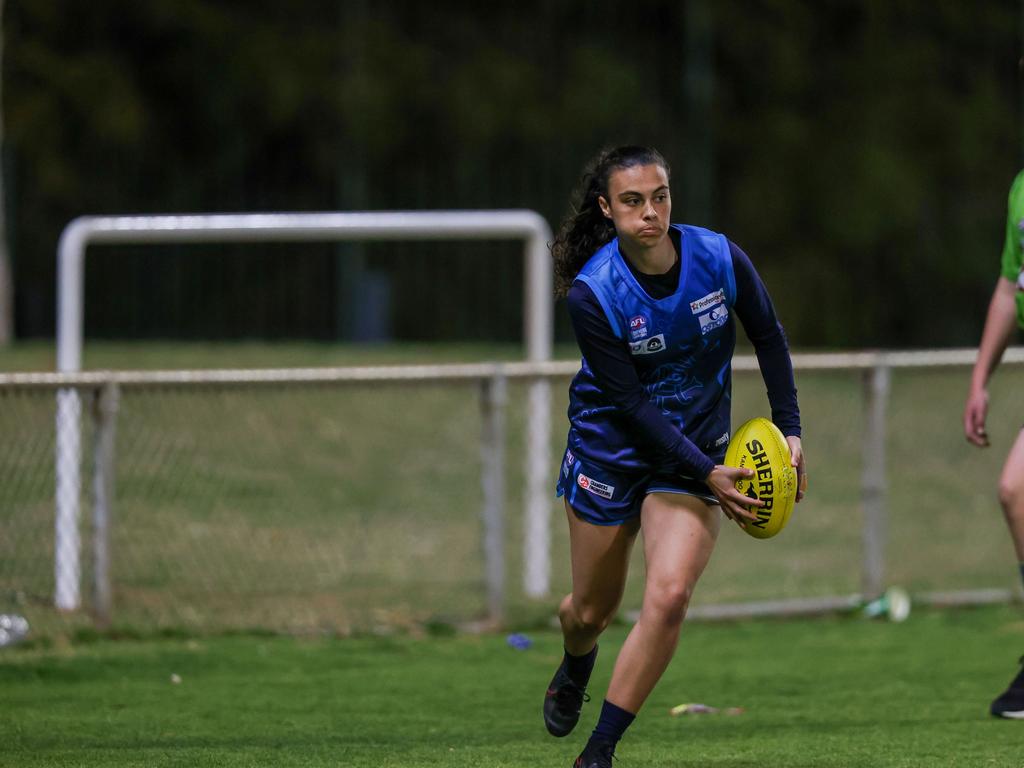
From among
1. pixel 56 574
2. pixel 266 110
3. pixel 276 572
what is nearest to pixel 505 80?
pixel 266 110

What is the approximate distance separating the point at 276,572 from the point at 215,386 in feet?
5.51

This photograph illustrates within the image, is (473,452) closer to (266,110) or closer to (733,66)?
(266,110)

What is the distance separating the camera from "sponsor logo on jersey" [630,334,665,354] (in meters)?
A: 4.66

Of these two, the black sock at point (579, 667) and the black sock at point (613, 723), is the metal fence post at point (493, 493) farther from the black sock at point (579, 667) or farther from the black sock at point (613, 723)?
the black sock at point (613, 723)

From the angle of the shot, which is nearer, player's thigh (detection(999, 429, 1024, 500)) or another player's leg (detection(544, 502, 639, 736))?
another player's leg (detection(544, 502, 639, 736))

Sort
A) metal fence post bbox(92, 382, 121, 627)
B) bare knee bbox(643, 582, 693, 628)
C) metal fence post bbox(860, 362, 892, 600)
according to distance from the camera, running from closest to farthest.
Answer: bare knee bbox(643, 582, 693, 628), metal fence post bbox(92, 382, 121, 627), metal fence post bbox(860, 362, 892, 600)

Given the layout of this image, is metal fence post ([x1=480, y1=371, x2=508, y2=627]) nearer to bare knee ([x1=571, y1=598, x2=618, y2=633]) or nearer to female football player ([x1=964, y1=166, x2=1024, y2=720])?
female football player ([x1=964, y1=166, x2=1024, y2=720])

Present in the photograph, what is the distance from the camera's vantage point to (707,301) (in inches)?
184

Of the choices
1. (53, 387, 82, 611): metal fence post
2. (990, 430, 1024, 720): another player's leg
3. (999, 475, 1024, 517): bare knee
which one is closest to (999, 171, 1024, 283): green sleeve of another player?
(990, 430, 1024, 720): another player's leg

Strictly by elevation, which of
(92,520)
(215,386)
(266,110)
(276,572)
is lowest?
(276,572)

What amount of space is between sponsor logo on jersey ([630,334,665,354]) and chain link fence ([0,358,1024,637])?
9.82ft

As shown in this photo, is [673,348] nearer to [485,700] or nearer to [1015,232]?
[1015,232]

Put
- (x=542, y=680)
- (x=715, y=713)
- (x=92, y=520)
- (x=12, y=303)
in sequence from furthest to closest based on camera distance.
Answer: (x=12, y=303) → (x=92, y=520) → (x=542, y=680) → (x=715, y=713)

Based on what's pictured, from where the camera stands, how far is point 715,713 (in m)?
5.96
